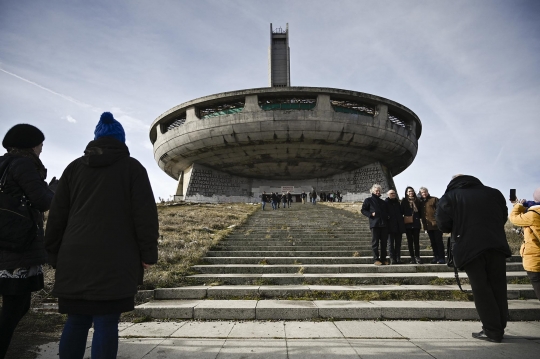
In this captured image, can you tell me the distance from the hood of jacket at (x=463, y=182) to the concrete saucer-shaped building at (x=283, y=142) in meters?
24.3

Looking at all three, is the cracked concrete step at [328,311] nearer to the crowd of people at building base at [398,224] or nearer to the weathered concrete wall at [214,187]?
the crowd of people at building base at [398,224]

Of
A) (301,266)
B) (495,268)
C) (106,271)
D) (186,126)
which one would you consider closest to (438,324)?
(495,268)

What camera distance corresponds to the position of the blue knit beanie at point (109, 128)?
7.95 ft

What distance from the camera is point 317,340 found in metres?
3.33

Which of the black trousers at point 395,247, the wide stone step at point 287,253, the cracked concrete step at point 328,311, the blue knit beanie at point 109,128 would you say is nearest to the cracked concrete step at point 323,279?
the black trousers at point 395,247

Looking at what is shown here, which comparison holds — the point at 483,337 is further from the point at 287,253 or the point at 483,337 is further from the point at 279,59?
the point at 279,59

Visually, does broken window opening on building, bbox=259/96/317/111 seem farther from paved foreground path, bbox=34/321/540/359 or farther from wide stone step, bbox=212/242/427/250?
paved foreground path, bbox=34/321/540/359

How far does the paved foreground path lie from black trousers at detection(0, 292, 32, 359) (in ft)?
2.06

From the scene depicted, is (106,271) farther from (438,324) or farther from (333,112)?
(333,112)

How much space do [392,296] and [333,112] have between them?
24.9 metres

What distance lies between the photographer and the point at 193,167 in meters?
33.1

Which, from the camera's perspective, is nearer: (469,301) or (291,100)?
(469,301)

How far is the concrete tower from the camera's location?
137ft

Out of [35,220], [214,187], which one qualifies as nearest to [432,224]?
[35,220]
